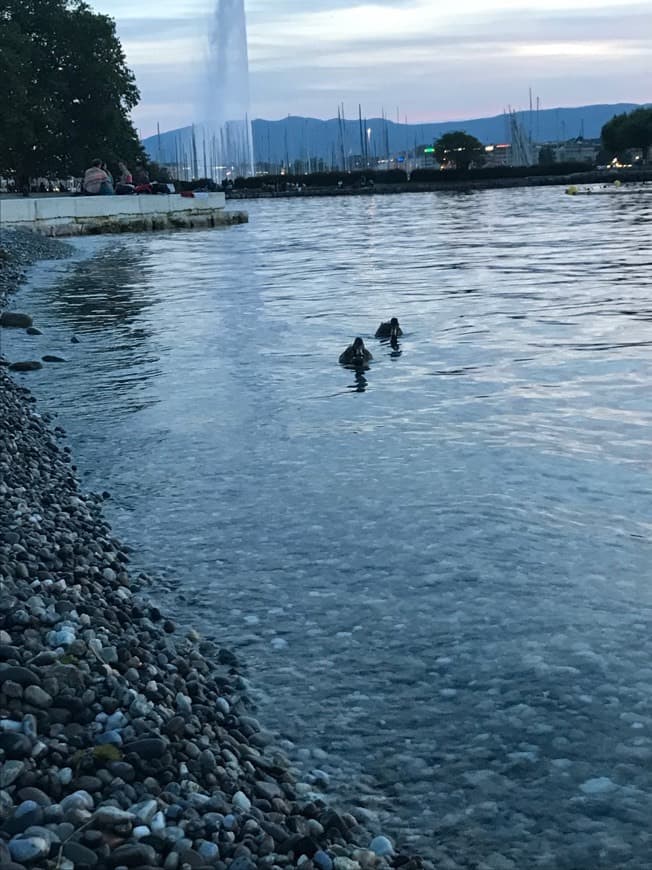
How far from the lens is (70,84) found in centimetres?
8331

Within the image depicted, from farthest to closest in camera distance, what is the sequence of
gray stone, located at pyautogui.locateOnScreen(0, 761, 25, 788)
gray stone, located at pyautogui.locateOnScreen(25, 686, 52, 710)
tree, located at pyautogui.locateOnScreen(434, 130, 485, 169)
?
tree, located at pyautogui.locateOnScreen(434, 130, 485, 169) → gray stone, located at pyautogui.locateOnScreen(25, 686, 52, 710) → gray stone, located at pyautogui.locateOnScreen(0, 761, 25, 788)

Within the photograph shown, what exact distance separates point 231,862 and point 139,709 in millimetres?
1152

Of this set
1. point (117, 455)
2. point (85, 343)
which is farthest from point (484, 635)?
point (85, 343)

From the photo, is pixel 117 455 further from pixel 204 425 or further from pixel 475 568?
pixel 475 568

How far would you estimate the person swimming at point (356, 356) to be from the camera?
16578mm

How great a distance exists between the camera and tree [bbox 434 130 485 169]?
180 metres

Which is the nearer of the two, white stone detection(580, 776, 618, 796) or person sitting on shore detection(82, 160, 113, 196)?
white stone detection(580, 776, 618, 796)

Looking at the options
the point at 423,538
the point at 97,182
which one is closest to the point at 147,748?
the point at 423,538

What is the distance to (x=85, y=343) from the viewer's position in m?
19.4

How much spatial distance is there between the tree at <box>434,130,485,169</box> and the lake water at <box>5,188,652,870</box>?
541 feet

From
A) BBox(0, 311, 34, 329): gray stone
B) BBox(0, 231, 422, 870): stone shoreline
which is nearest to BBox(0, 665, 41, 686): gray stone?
BBox(0, 231, 422, 870): stone shoreline

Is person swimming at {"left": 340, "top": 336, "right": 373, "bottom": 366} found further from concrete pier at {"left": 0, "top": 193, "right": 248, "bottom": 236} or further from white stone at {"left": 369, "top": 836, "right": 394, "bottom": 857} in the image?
concrete pier at {"left": 0, "top": 193, "right": 248, "bottom": 236}

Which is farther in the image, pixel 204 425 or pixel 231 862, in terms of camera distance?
pixel 204 425

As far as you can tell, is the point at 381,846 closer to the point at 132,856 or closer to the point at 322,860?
the point at 322,860
